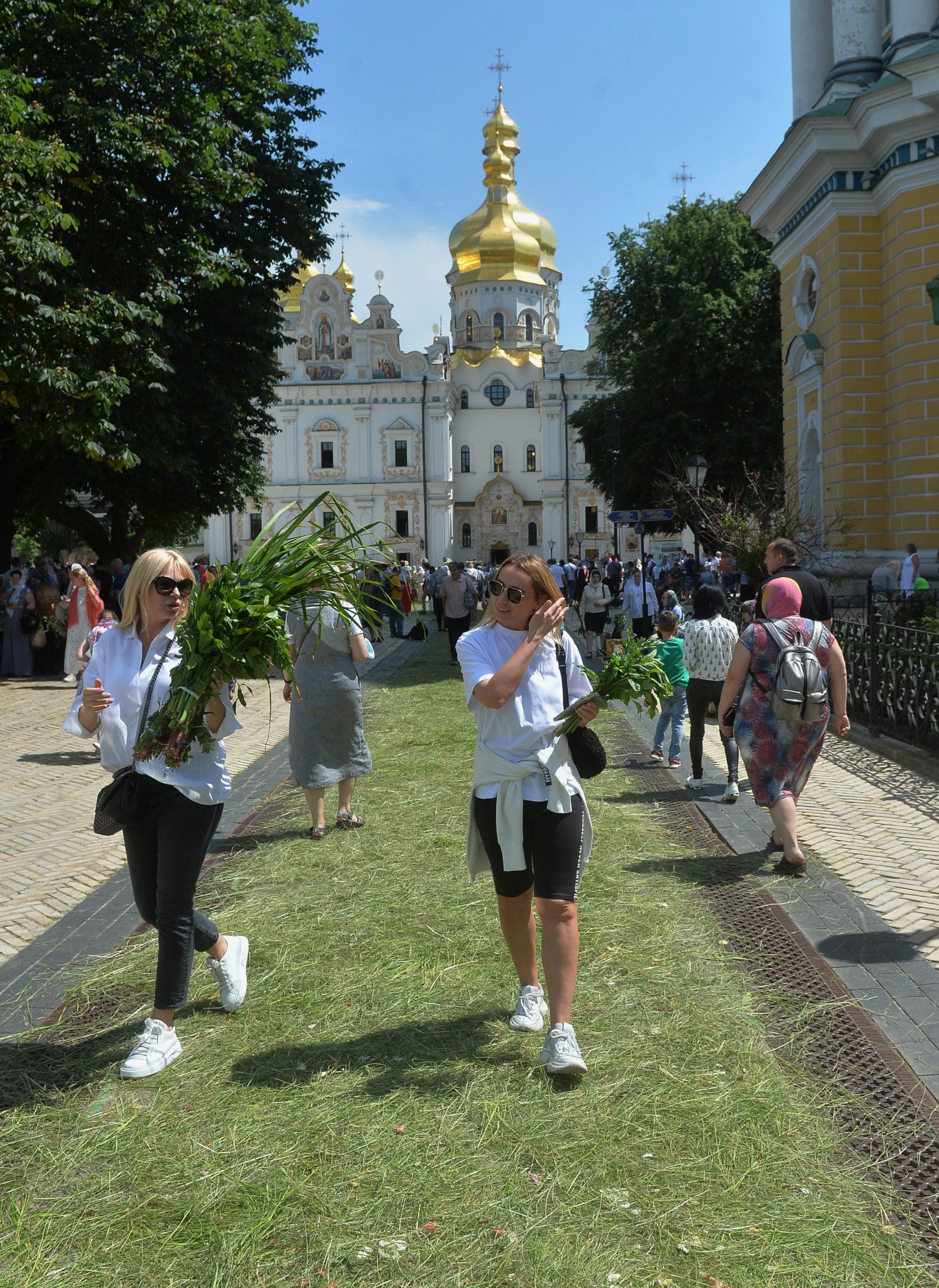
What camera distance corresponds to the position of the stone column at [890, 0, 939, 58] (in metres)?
18.5

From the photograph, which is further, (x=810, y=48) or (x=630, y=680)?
(x=810, y=48)

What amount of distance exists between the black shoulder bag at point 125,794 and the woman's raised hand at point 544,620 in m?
1.38

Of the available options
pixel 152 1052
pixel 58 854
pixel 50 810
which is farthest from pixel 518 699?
pixel 50 810

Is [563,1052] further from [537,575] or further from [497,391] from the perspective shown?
[497,391]

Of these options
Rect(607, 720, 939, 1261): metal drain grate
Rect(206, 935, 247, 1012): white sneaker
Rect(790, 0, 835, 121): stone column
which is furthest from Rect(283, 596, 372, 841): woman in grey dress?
Rect(790, 0, 835, 121): stone column

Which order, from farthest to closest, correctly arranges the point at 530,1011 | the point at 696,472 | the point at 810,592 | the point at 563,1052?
1. the point at 696,472
2. the point at 810,592
3. the point at 530,1011
4. the point at 563,1052

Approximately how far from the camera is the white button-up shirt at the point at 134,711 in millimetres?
4324

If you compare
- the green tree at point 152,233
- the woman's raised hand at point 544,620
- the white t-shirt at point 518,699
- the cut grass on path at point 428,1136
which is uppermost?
the green tree at point 152,233

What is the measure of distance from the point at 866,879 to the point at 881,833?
1.23 metres

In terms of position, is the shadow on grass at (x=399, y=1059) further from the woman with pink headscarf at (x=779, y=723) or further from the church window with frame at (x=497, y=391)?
the church window with frame at (x=497, y=391)

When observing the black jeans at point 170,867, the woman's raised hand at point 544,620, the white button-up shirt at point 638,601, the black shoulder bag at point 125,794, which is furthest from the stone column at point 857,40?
the black jeans at point 170,867

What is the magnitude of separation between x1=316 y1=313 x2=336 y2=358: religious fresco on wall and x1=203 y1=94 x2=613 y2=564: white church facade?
2.8 inches

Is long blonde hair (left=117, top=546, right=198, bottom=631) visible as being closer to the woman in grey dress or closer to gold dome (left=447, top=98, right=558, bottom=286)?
the woman in grey dress

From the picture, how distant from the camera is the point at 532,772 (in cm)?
422
